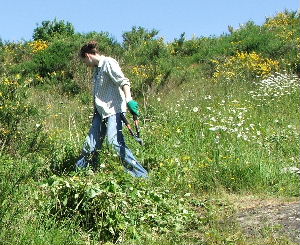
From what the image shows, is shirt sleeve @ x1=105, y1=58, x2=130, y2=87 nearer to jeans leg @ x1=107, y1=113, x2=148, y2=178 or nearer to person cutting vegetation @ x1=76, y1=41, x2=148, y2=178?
person cutting vegetation @ x1=76, y1=41, x2=148, y2=178

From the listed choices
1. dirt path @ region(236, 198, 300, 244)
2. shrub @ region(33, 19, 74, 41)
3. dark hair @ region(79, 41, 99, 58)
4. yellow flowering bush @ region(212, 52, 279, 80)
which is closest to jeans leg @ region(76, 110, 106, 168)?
dark hair @ region(79, 41, 99, 58)

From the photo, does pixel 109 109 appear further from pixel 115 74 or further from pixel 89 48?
pixel 89 48

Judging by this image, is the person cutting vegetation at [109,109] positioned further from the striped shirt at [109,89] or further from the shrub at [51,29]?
the shrub at [51,29]

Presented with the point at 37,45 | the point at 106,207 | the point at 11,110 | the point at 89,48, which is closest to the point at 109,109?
the point at 89,48

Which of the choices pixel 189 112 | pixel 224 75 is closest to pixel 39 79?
A: pixel 224 75

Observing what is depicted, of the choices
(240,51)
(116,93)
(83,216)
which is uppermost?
(240,51)

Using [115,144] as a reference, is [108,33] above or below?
above

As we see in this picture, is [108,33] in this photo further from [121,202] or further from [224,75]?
[121,202]

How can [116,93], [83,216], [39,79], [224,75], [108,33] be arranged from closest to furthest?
[83,216] → [116,93] → [224,75] → [39,79] → [108,33]

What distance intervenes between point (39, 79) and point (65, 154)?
8.43m

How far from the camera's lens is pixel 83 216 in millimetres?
4434

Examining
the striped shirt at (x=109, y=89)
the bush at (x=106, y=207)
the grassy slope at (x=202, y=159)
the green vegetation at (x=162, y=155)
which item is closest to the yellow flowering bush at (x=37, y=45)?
the green vegetation at (x=162, y=155)

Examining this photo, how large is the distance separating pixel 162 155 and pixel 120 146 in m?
1.11

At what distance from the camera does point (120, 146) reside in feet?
20.0
